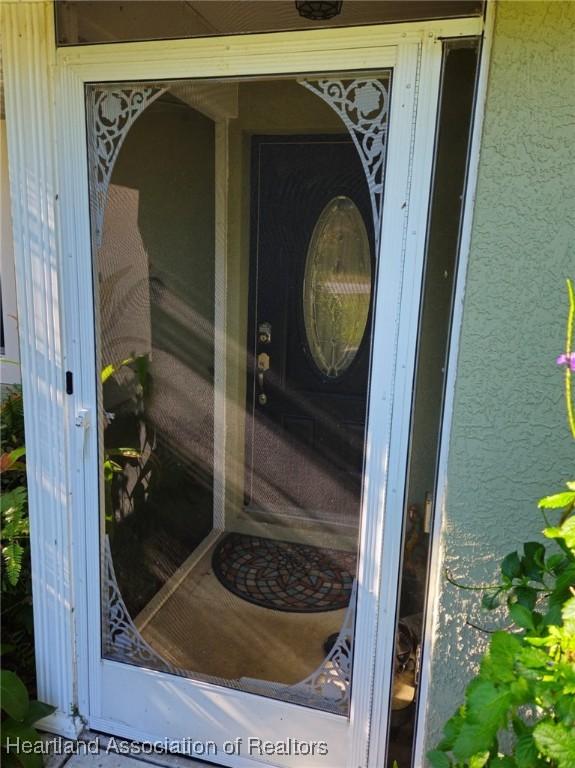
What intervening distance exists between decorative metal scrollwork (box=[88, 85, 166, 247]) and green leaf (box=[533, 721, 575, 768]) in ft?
5.30

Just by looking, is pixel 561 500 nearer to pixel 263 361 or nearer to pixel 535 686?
pixel 535 686

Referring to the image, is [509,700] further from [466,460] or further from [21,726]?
[21,726]

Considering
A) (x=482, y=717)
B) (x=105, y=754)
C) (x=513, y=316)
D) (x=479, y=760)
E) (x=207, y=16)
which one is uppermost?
(x=207, y=16)

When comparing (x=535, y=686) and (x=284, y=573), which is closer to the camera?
(x=535, y=686)

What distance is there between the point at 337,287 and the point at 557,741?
1165 millimetres

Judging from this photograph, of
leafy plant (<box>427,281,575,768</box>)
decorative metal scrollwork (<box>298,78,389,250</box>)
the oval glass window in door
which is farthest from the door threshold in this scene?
decorative metal scrollwork (<box>298,78,389,250</box>)

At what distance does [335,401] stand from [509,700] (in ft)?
2.99

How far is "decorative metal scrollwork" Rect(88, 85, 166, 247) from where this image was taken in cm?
175

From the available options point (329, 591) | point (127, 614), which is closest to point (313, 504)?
point (329, 591)

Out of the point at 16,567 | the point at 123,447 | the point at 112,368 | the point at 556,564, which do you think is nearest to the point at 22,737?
the point at 16,567

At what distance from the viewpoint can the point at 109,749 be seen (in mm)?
2105

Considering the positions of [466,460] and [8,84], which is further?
[8,84]

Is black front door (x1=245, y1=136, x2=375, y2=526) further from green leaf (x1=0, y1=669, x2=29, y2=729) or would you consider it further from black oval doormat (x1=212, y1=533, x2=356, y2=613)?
green leaf (x1=0, y1=669, x2=29, y2=729)

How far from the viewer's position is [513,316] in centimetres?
149
